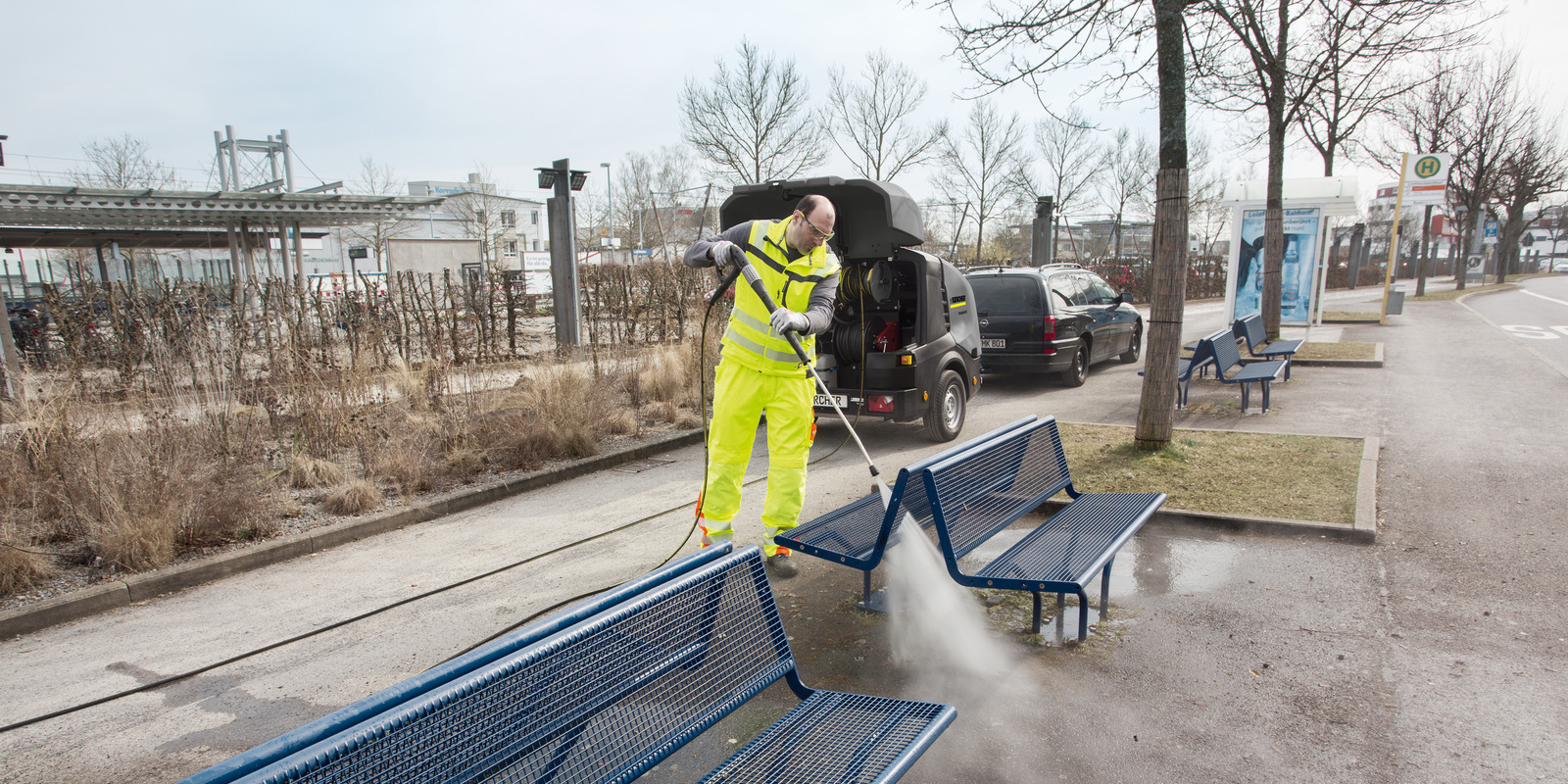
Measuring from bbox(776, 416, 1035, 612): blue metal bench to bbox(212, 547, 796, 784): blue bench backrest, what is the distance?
102 cm

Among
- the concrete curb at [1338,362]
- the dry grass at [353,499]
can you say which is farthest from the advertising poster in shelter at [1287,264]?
the dry grass at [353,499]

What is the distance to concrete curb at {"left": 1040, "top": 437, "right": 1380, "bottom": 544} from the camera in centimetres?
487

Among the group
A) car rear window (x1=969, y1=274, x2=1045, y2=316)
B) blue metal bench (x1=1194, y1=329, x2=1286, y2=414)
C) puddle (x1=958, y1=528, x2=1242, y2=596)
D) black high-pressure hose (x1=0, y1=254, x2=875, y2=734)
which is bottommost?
black high-pressure hose (x1=0, y1=254, x2=875, y2=734)

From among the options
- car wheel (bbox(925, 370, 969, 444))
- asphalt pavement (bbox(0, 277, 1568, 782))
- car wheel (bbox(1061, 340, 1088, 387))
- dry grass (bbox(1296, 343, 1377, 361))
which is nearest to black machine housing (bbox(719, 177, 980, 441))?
car wheel (bbox(925, 370, 969, 444))

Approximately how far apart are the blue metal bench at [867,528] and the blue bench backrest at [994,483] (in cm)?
7

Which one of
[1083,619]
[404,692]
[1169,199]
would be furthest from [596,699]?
[1169,199]

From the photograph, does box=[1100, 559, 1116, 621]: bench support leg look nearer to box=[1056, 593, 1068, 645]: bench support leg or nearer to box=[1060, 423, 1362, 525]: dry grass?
box=[1056, 593, 1068, 645]: bench support leg

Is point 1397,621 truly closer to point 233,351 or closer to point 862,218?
point 862,218

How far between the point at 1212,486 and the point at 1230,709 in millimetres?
3092

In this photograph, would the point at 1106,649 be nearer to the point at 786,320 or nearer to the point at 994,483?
the point at 994,483

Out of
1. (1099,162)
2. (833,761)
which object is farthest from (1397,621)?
(1099,162)

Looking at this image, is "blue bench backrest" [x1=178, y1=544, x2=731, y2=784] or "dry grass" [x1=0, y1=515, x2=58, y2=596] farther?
"dry grass" [x1=0, y1=515, x2=58, y2=596]

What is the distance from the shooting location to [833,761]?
7.71 ft

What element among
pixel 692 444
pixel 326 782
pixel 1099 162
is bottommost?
pixel 692 444
